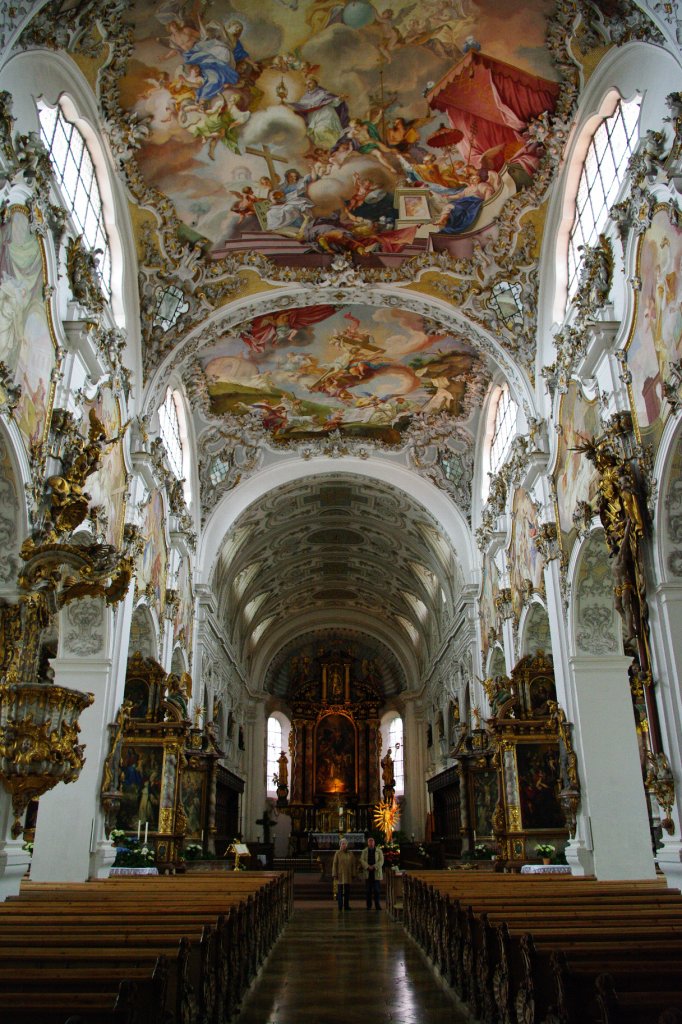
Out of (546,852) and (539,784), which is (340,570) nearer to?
(539,784)

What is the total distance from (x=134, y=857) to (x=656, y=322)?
39.2 ft

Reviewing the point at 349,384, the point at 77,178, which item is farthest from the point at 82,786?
the point at 349,384

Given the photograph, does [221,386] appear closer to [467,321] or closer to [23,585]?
[467,321]

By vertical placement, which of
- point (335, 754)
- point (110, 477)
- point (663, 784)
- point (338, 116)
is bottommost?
point (663, 784)

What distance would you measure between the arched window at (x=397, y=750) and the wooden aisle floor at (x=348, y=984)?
2805 centimetres

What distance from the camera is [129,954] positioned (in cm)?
491

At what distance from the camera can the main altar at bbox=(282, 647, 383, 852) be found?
4025cm

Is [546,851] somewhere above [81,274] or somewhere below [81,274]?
below

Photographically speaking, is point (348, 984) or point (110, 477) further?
point (110, 477)

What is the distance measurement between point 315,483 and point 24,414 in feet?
49.3

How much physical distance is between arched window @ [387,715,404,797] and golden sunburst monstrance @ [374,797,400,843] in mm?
1913

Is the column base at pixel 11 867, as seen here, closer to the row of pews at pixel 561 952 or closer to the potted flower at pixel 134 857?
the row of pews at pixel 561 952

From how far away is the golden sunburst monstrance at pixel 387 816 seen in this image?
3369 cm

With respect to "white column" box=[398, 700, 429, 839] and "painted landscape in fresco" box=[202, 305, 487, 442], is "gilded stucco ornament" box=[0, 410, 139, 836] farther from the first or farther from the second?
"white column" box=[398, 700, 429, 839]
